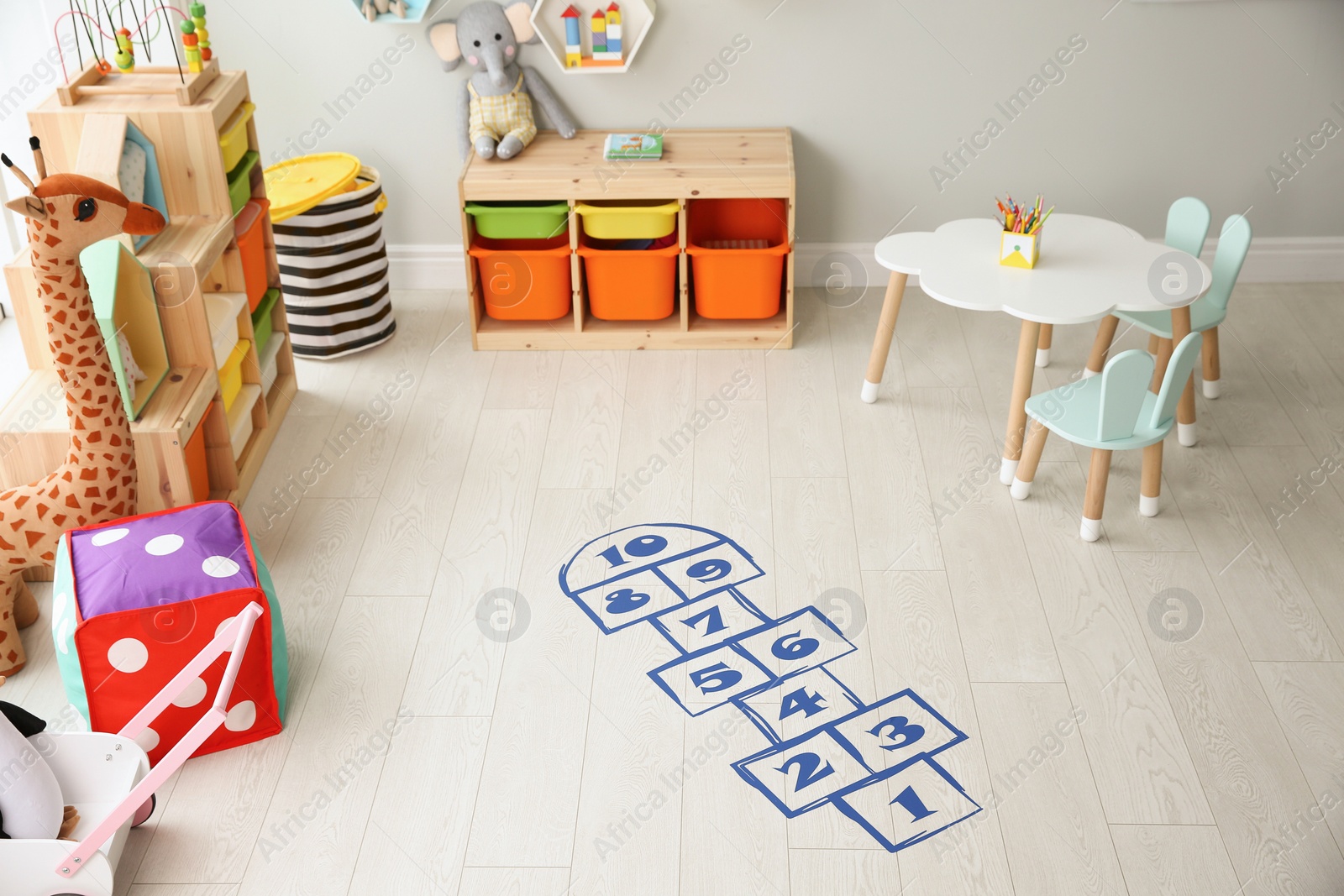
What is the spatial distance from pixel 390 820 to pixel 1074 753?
128cm

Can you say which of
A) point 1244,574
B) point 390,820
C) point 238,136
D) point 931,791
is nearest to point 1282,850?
point 931,791

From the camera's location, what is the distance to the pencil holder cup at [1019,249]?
9.41ft

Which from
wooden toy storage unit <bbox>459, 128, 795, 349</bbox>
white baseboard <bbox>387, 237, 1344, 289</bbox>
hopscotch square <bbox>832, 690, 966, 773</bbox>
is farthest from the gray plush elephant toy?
hopscotch square <bbox>832, 690, 966, 773</bbox>

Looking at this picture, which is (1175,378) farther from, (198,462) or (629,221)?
(198,462)

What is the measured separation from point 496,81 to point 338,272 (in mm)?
752

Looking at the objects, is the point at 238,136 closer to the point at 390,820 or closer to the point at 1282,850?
the point at 390,820

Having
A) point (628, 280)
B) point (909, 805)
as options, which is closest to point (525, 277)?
point (628, 280)

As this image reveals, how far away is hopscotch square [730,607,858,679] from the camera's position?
2.42 m

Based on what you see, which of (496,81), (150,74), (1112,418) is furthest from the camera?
(496,81)

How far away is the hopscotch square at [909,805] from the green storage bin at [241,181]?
2.04 meters

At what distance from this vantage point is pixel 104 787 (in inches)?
78.9

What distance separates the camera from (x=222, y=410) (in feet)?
9.18

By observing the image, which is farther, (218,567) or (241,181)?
(241,181)

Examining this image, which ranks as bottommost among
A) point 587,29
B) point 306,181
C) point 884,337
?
point 884,337
